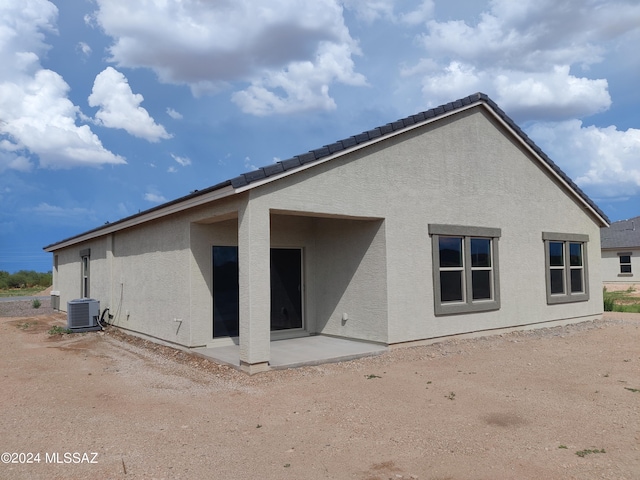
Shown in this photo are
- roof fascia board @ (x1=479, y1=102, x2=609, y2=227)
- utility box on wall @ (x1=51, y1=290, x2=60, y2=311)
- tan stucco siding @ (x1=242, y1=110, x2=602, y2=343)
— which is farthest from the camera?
utility box on wall @ (x1=51, y1=290, x2=60, y2=311)

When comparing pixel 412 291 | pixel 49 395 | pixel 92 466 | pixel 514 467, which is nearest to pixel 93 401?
pixel 49 395

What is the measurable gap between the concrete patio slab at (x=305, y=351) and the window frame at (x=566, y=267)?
238 inches

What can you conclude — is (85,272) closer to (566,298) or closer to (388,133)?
(388,133)

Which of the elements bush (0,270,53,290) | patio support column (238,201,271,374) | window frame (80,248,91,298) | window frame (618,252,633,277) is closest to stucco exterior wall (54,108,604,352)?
patio support column (238,201,271,374)

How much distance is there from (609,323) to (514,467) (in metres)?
12.0

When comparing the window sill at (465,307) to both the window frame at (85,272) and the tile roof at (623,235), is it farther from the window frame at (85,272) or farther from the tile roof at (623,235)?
the tile roof at (623,235)

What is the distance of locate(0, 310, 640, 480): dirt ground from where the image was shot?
450 cm

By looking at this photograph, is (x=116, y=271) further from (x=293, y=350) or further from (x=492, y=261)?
(x=492, y=261)

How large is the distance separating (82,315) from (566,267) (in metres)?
13.6

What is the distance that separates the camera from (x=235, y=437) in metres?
5.32

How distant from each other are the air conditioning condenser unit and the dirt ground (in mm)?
3928

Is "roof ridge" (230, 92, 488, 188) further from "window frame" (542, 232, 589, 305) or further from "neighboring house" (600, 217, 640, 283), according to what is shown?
"neighboring house" (600, 217, 640, 283)

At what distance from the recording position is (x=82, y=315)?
14062 mm

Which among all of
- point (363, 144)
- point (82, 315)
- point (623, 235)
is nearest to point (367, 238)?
point (363, 144)
